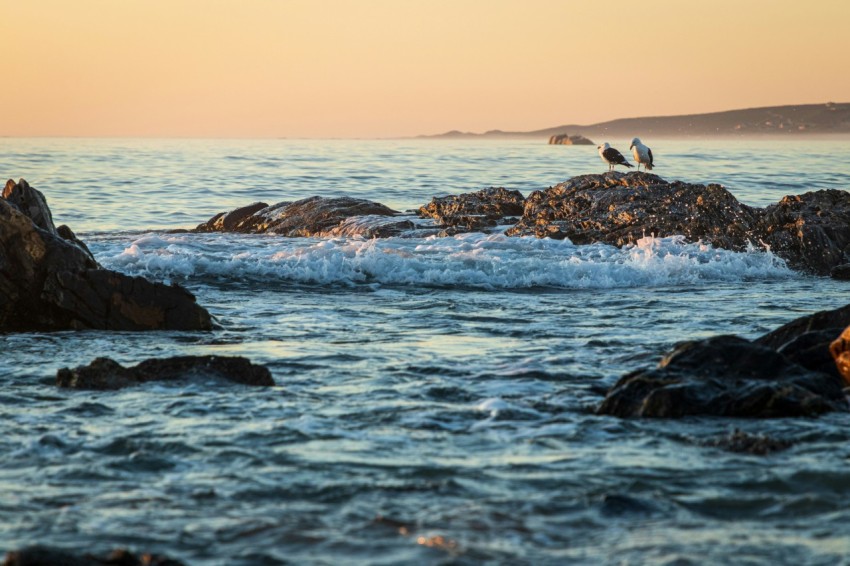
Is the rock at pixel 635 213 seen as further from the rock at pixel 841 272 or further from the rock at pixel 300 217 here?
the rock at pixel 300 217

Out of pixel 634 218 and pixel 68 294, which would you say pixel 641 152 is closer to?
pixel 634 218

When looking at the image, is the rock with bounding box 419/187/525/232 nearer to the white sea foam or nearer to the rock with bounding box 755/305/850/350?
the white sea foam

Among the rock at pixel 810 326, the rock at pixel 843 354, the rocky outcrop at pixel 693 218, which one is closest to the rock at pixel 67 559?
the rock at pixel 843 354

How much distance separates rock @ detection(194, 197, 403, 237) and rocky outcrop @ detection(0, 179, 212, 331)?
8795 mm

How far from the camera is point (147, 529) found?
5.11 m

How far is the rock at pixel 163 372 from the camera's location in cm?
792

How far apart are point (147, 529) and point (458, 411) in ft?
8.93

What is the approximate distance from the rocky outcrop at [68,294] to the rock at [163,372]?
2.28 meters

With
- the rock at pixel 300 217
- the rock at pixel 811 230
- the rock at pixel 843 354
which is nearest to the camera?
the rock at pixel 843 354

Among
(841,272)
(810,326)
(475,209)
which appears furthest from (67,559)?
(475,209)

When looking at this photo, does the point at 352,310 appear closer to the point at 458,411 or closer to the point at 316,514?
the point at 458,411

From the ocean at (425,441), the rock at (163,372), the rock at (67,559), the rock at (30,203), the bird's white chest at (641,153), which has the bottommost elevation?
the ocean at (425,441)

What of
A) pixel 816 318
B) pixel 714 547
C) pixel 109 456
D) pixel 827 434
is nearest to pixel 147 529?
pixel 109 456

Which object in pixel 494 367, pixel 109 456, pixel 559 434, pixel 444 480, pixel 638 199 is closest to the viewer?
pixel 444 480
